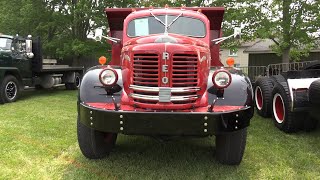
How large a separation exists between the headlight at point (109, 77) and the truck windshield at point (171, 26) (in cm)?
111

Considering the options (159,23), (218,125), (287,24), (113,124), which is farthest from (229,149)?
(287,24)

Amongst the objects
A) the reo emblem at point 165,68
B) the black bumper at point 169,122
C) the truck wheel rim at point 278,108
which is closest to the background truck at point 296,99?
the truck wheel rim at point 278,108

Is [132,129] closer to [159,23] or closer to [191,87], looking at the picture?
[191,87]

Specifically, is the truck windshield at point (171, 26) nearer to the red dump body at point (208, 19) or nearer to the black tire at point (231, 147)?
the red dump body at point (208, 19)

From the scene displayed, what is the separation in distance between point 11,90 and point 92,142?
7525mm

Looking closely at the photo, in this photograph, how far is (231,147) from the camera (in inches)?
172

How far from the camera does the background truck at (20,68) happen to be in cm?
1068

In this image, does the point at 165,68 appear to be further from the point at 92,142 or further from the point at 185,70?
the point at 92,142

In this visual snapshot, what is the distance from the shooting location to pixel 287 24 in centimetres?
1189

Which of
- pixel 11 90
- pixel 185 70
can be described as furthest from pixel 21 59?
pixel 185 70

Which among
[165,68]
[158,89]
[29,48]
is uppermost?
[29,48]

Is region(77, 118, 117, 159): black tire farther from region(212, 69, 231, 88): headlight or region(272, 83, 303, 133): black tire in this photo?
region(272, 83, 303, 133): black tire

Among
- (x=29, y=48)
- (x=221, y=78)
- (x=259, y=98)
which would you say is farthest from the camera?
(x=29, y=48)

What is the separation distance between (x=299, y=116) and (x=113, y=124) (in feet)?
12.1
